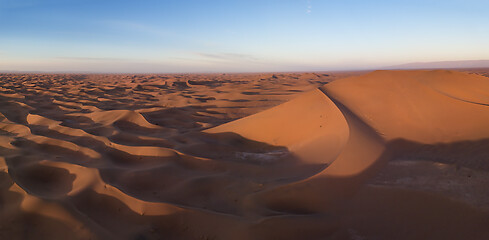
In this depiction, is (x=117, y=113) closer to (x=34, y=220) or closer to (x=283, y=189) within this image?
(x=34, y=220)

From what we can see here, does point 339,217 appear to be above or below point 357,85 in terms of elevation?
below

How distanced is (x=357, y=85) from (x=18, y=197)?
165 inches

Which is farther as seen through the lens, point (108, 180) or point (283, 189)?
point (108, 180)

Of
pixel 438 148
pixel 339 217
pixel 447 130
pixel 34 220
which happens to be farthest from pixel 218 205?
pixel 447 130

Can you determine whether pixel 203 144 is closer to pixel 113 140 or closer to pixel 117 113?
pixel 113 140

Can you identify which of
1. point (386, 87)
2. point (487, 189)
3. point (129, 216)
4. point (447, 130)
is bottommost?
point (129, 216)

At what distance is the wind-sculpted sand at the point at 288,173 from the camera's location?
157 cm

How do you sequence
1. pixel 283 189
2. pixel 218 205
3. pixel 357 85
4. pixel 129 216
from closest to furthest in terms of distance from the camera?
pixel 129 216 → pixel 218 205 → pixel 283 189 → pixel 357 85

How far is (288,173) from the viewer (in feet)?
7.87

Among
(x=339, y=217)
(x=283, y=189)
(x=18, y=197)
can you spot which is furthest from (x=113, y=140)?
(x=339, y=217)

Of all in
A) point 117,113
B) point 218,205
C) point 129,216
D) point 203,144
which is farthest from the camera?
point 117,113

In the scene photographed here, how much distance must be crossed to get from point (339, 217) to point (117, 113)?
15.8 ft

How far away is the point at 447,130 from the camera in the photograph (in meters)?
2.45

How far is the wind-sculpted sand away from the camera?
1567 mm
